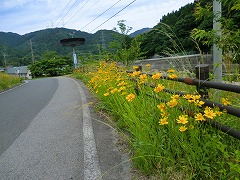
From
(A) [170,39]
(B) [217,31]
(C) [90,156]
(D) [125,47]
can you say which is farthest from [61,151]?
(D) [125,47]

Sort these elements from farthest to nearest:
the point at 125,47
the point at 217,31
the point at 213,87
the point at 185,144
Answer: the point at 125,47, the point at 217,31, the point at 213,87, the point at 185,144

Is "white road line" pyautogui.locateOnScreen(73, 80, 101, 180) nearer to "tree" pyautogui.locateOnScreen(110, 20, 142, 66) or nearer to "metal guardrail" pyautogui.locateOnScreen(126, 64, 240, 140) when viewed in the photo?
"metal guardrail" pyautogui.locateOnScreen(126, 64, 240, 140)

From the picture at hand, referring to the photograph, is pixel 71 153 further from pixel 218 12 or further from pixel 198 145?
pixel 218 12

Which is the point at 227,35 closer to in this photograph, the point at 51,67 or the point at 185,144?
the point at 185,144

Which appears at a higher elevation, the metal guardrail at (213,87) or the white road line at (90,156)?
the metal guardrail at (213,87)

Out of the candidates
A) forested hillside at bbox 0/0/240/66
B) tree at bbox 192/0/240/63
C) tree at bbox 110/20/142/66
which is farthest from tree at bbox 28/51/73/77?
tree at bbox 192/0/240/63

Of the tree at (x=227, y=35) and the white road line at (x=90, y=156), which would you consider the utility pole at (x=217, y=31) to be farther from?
the white road line at (x=90, y=156)

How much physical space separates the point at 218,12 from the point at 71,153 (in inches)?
109

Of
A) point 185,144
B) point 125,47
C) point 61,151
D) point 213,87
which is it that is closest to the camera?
point 185,144

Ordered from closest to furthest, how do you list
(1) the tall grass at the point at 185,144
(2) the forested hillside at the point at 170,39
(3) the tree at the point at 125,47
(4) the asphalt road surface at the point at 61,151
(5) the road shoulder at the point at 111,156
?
(1) the tall grass at the point at 185,144 < (5) the road shoulder at the point at 111,156 < (4) the asphalt road surface at the point at 61,151 < (2) the forested hillside at the point at 170,39 < (3) the tree at the point at 125,47

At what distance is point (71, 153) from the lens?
300 centimetres

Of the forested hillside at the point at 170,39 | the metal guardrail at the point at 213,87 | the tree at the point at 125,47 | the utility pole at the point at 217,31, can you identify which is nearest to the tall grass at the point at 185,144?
the metal guardrail at the point at 213,87

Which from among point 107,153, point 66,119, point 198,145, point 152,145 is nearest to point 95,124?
point 66,119

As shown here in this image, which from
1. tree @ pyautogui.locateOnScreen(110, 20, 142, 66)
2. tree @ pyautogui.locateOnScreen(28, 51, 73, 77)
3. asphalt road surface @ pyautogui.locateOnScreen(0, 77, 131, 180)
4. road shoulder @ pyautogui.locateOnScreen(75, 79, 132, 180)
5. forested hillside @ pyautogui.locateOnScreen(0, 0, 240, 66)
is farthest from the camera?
tree @ pyautogui.locateOnScreen(28, 51, 73, 77)
